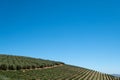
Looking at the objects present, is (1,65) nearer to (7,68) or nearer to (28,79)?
(7,68)

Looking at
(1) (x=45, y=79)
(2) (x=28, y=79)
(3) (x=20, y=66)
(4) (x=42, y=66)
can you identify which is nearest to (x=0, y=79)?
(2) (x=28, y=79)

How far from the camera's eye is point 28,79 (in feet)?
140

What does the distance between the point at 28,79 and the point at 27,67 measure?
17769 millimetres

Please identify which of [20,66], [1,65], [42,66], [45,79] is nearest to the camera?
[45,79]

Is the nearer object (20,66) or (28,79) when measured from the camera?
(28,79)

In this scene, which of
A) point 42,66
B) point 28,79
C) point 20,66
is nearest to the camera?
point 28,79

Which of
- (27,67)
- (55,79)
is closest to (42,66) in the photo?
(27,67)

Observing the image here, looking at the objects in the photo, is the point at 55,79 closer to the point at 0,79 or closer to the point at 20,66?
the point at 20,66

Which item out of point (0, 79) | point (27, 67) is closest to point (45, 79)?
point (27, 67)

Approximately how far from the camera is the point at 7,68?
52.3 metres

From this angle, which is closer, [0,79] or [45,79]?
[0,79]

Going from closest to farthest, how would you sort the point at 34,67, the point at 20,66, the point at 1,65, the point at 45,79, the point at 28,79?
the point at 28,79 < the point at 45,79 < the point at 1,65 < the point at 20,66 < the point at 34,67

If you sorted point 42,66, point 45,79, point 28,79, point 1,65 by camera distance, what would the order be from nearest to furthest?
1. point 28,79
2. point 45,79
3. point 1,65
4. point 42,66

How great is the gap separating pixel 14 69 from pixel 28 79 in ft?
40.9
